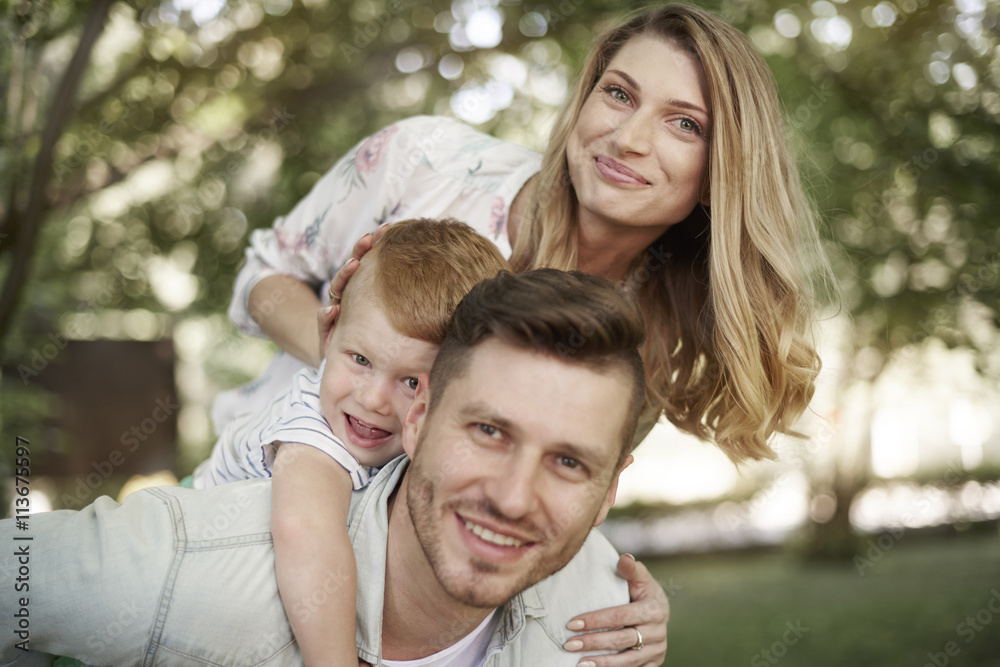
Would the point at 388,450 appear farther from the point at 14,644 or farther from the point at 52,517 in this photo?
the point at 14,644

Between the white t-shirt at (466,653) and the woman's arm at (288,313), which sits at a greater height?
the woman's arm at (288,313)

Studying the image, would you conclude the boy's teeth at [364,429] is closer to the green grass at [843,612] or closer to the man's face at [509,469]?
the man's face at [509,469]

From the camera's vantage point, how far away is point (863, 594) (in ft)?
30.0

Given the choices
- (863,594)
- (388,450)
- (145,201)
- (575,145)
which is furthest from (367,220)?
(863,594)

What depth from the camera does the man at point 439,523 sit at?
1.81 m

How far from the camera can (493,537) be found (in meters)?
1.84

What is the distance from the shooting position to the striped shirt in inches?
83.6

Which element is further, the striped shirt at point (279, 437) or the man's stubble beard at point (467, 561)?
the striped shirt at point (279, 437)

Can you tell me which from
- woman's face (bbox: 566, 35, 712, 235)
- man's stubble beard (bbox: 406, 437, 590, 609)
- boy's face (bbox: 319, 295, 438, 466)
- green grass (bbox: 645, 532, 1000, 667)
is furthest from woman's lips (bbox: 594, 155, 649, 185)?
green grass (bbox: 645, 532, 1000, 667)

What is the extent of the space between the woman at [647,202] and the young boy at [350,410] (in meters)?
0.61

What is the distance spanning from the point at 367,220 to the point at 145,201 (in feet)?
11.6

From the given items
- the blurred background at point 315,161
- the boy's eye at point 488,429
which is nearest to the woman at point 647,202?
the boy's eye at point 488,429

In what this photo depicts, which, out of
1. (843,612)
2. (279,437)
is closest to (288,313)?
(279,437)

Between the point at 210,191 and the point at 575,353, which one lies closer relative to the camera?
the point at 575,353
